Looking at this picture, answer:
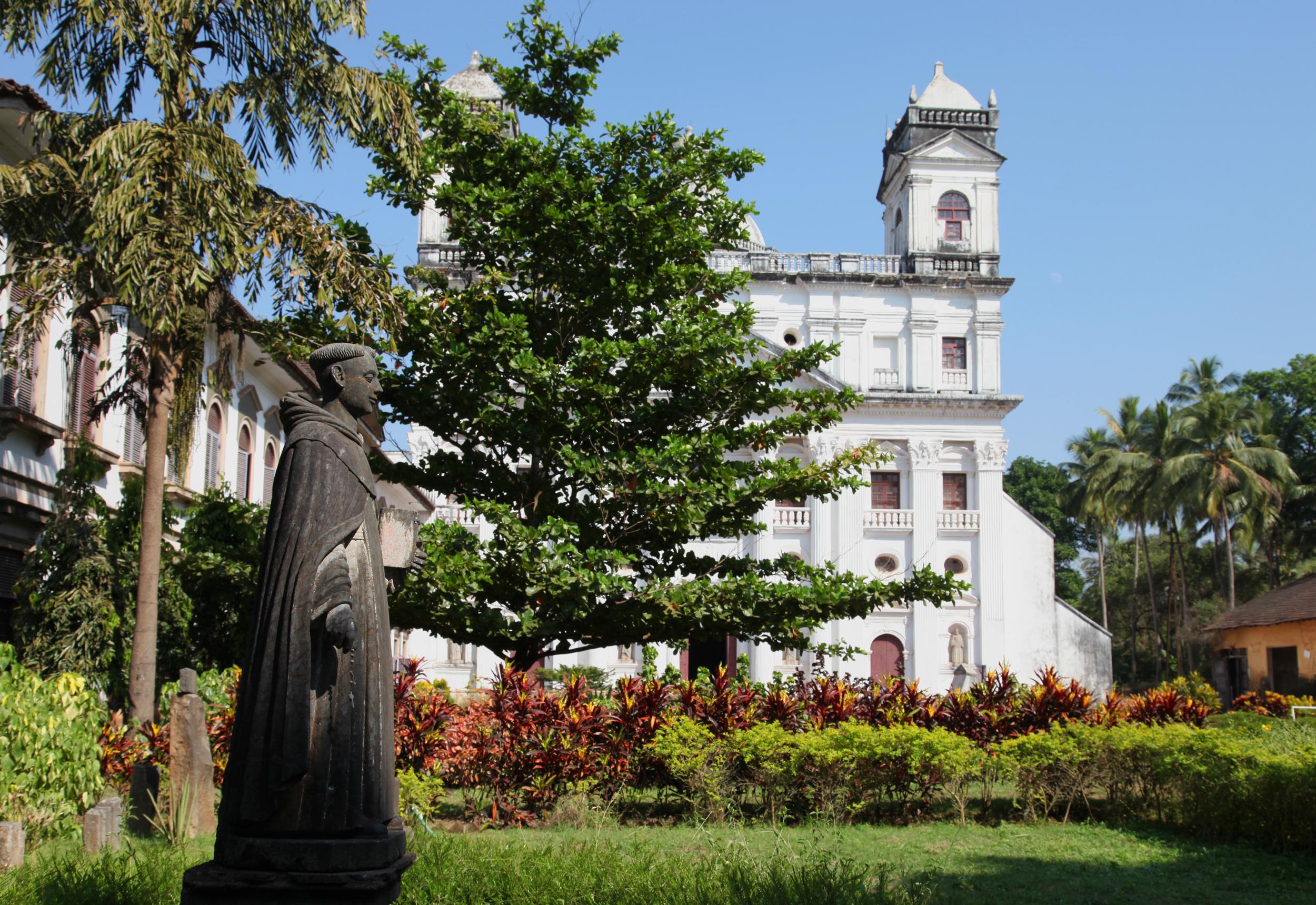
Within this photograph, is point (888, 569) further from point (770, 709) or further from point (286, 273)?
point (286, 273)

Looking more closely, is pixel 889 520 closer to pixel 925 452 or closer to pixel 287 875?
pixel 925 452

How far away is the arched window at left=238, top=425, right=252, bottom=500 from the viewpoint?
18.9m

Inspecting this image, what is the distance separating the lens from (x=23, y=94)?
34.8 feet

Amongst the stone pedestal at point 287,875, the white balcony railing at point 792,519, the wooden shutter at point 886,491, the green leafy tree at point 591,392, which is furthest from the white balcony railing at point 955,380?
the stone pedestal at point 287,875

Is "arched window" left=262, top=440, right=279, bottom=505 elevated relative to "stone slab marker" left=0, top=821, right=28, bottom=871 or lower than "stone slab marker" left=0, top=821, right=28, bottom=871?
elevated

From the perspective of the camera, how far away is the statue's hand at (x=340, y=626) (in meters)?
3.88

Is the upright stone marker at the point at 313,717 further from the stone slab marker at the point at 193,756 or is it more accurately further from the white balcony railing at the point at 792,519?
the white balcony railing at the point at 792,519

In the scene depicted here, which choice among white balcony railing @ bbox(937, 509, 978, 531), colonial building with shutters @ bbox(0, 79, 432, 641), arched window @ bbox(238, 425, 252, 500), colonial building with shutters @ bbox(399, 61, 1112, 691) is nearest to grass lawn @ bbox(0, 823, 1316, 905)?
colonial building with shutters @ bbox(0, 79, 432, 641)

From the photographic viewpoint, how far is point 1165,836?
908 cm

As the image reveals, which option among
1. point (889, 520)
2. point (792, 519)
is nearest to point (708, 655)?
point (792, 519)

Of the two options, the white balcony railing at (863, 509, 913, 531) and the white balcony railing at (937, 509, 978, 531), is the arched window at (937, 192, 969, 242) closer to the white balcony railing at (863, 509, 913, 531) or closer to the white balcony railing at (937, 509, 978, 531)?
the white balcony railing at (937, 509, 978, 531)

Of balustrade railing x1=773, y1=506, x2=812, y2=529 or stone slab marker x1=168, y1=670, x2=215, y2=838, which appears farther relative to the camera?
balustrade railing x1=773, y1=506, x2=812, y2=529

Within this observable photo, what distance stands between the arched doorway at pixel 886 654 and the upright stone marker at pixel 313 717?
3009cm

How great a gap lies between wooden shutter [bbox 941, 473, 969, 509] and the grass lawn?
25.2 metres
